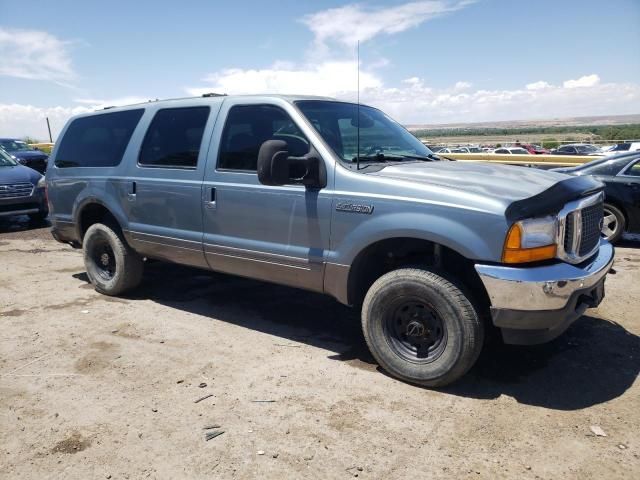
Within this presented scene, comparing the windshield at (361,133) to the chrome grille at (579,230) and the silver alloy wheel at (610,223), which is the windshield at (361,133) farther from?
the silver alloy wheel at (610,223)

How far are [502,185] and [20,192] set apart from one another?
9.71m

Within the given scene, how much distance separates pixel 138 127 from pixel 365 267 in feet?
9.42

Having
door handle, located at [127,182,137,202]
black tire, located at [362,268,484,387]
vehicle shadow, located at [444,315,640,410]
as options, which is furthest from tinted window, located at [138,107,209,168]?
vehicle shadow, located at [444,315,640,410]

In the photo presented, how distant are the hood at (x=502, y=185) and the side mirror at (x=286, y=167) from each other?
0.44 metres

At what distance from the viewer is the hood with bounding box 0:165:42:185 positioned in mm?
9812

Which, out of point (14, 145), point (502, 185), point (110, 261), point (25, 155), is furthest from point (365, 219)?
point (14, 145)

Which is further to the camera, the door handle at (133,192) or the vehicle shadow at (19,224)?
the vehicle shadow at (19,224)

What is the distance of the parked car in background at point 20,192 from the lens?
9.73 meters

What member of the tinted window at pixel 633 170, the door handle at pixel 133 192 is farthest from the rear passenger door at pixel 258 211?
the tinted window at pixel 633 170

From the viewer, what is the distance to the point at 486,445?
2732 mm

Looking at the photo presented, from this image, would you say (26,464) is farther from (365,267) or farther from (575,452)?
(575,452)

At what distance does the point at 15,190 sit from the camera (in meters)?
9.82

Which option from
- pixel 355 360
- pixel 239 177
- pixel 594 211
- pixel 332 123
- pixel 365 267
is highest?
pixel 332 123

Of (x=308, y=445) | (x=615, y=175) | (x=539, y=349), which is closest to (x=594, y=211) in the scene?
(x=539, y=349)
